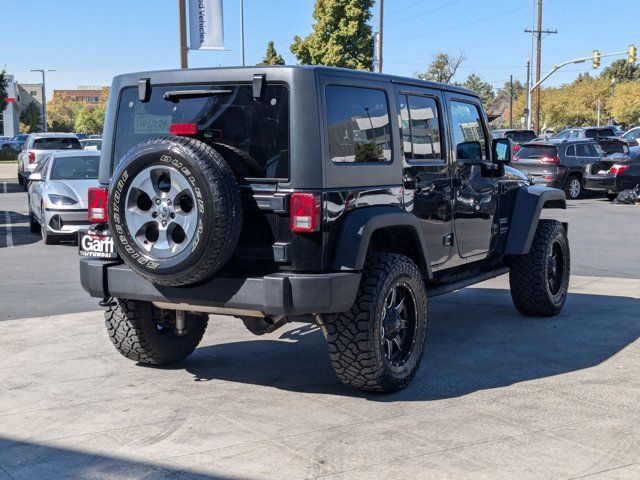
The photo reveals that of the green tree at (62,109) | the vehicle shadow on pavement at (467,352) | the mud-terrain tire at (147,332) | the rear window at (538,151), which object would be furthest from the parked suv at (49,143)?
the green tree at (62,109)

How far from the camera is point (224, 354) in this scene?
22.1 ft

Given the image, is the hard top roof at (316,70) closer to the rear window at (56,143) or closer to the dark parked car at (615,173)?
the dark parked car at (615,173)

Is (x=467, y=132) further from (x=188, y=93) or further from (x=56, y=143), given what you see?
(x=56, y=143)

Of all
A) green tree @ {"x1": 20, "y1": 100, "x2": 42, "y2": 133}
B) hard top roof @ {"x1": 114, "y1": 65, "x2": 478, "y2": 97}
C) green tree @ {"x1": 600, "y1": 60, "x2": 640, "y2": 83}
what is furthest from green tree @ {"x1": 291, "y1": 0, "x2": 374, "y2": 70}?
green tree @ {"x1": 600, "y1": 60, "x2": 640, "y2": 83}

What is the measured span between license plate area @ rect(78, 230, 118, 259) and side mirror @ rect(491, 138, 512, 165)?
11.6ft

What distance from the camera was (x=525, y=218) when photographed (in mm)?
7727

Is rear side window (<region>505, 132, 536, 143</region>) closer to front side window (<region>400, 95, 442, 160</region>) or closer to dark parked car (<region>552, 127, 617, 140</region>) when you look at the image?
dark parked car (<region>552, 127, 617, 140</region>)

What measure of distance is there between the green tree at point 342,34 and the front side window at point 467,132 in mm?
45725

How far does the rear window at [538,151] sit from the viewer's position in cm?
2366

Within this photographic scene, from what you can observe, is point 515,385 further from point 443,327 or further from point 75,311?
point 75,311

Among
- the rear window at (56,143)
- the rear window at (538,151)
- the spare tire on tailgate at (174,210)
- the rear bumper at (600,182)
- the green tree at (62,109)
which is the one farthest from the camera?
the green tree at (62,109)

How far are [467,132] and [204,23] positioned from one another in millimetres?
13141

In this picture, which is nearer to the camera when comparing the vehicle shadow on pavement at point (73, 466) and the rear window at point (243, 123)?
the vehicle shadow on pavement at point (73, 466)

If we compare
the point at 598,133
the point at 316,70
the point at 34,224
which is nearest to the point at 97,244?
the point at 316,70
